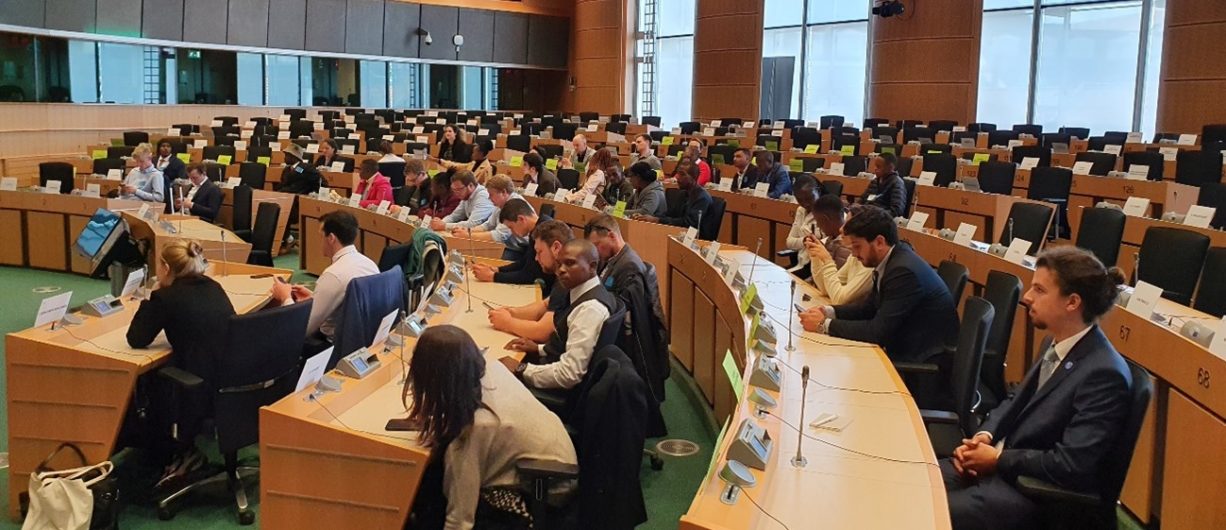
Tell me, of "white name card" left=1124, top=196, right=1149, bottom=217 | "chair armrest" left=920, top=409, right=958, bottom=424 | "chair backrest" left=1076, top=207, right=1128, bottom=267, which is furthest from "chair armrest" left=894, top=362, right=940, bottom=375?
"white name card" left=1124, top=196, right=1149, bottom=217

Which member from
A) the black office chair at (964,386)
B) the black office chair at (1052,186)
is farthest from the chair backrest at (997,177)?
the black office chair at (964,386)

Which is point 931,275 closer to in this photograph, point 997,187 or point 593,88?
point 997,187

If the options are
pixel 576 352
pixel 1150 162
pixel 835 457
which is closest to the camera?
pixel 835 457

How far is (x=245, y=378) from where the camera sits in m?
3.95

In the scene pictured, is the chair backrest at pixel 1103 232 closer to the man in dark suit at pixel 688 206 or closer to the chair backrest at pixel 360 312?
the man in dark suit at pixel 688 206

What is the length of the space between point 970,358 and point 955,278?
3.32 ft

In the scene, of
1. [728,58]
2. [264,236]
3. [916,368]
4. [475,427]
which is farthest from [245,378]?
[728,58]

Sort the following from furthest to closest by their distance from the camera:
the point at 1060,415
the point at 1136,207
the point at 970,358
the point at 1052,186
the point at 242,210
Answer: the point at 242,210 → the point at 1052,186 → the point at 1136,207 → the point at 970,358 → the point at 1060,415

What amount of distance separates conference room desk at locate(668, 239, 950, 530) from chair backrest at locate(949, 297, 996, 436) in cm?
24

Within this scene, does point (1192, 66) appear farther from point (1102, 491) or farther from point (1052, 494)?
point (1052, 494)

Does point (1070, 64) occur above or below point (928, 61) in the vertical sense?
below

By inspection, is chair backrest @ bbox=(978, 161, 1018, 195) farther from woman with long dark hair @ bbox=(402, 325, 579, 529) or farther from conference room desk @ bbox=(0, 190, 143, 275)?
conference room desk @ bbox=(0, 190, 143, 275)

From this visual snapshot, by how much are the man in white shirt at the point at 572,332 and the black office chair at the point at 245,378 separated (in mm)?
893

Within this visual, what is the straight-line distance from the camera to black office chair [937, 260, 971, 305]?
4.23 meters
